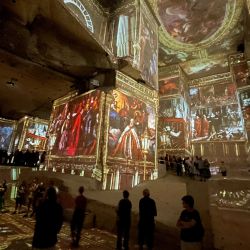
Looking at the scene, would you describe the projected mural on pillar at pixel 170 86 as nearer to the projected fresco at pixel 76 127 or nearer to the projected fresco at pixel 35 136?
the projected fresco at pixel 76 127

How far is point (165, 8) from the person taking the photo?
21.1 metres

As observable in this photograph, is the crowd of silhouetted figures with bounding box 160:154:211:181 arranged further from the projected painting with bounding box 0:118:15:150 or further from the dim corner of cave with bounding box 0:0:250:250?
the projected painting with bounding box 0:118:15:150

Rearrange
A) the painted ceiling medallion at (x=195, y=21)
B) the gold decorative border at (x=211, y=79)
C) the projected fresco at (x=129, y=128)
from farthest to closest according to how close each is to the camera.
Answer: the gold decorative border at (x=211, y=79) → the painted ceiling medallion at (x=195, y=21) → the projected fresco at (x=129, y=128)

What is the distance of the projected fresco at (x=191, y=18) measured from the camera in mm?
20531

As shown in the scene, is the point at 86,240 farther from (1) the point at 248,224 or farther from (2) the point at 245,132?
(2) the point at 245,132

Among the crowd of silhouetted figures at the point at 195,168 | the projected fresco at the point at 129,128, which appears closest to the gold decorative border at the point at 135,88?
the projected fresco at the point at 129,128

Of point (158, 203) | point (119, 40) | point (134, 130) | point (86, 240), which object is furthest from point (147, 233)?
point (119, 40)

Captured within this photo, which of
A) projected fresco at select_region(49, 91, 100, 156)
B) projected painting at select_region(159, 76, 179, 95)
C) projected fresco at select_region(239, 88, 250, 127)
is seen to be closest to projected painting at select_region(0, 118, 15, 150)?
projected fresco at select_region(49, 91, 100, 156)

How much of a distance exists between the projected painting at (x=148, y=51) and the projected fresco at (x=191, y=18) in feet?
13.7

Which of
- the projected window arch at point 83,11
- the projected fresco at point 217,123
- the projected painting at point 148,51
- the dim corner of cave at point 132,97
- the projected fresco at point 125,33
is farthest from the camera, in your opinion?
the projected fresco at point 217,123

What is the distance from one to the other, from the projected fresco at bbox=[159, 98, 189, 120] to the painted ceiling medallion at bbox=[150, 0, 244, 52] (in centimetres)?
570

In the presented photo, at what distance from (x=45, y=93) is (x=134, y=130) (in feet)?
25.1

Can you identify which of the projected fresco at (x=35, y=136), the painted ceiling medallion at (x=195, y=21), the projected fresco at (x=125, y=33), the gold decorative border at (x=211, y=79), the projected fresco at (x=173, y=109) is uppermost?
the painted ceiling medallion at (x=195, y=21)

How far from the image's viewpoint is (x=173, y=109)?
23.8 meters
